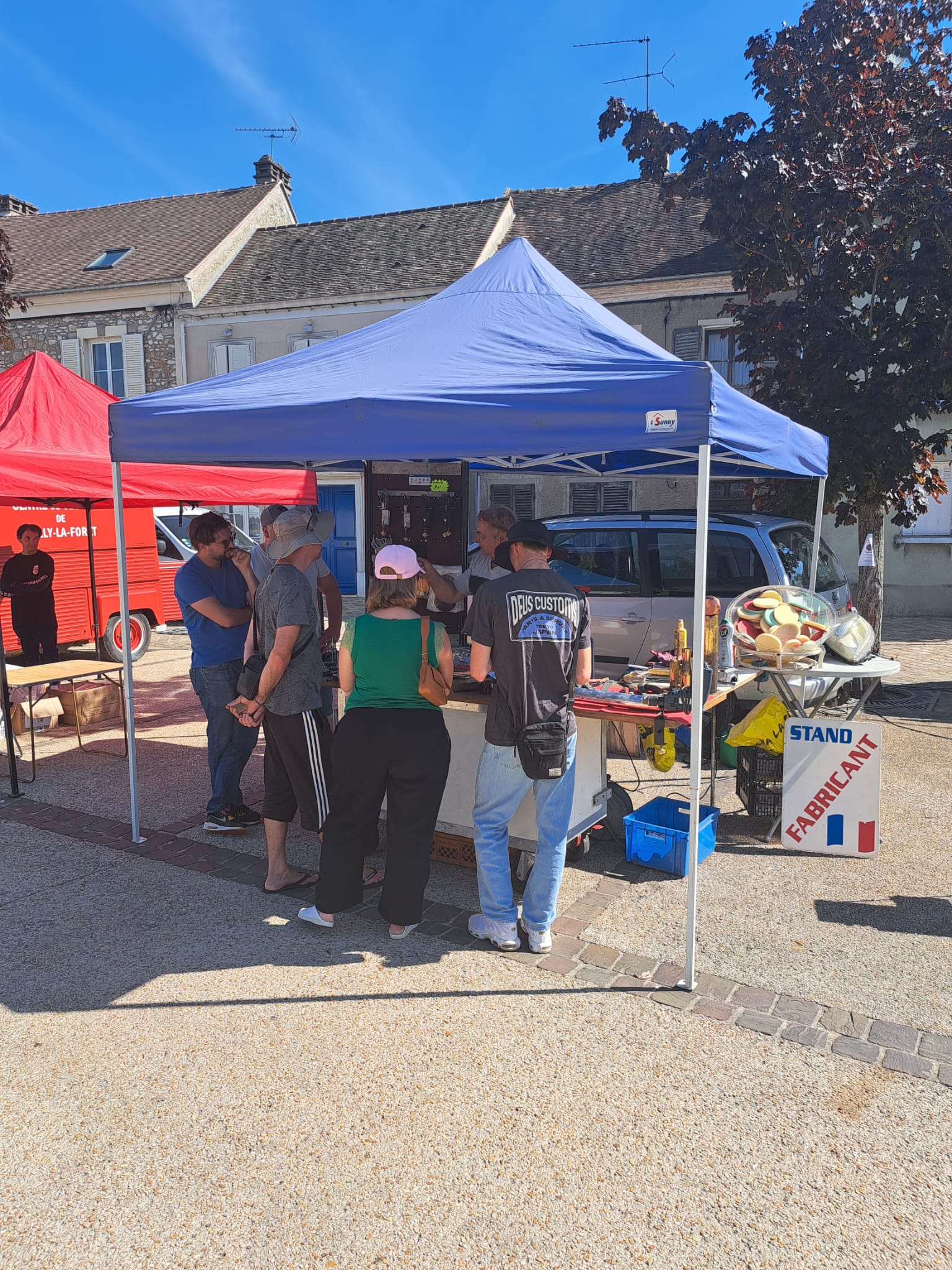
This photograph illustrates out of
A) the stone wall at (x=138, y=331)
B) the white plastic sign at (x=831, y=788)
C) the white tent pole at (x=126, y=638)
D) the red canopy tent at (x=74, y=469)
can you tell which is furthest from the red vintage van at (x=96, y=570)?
the stone wall at (x=138, y=331)

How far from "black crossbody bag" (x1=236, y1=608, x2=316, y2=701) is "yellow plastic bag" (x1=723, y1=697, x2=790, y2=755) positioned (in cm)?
276

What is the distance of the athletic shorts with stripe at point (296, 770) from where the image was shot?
14.8ft

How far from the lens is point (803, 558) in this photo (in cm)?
768

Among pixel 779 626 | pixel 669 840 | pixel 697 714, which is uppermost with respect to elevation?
pixel 779 626

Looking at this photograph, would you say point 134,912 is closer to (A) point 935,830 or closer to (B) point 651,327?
(A) point 935,830

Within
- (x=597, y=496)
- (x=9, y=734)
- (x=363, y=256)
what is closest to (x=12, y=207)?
(x=363, y=256)

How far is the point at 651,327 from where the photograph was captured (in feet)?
58.5

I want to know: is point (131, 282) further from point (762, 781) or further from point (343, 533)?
point (762, 781)

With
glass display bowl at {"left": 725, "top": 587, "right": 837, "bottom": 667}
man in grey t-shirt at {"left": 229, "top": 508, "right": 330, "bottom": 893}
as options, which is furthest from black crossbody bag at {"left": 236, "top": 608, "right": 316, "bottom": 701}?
glass display bowl at {"left": 725, "top": 587, "right": 837, "bottom": 667}

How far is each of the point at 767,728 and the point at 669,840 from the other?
1069mm

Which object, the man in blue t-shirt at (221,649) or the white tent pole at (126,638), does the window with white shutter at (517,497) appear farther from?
the white tent pole at (126,638)

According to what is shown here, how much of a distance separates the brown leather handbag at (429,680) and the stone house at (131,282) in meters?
19.8

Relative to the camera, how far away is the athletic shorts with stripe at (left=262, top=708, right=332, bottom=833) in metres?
4.52

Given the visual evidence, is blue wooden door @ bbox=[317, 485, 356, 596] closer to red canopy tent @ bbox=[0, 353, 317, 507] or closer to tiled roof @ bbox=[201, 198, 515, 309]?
tiled roof @ bbox=[201, 198, 515, 309]
